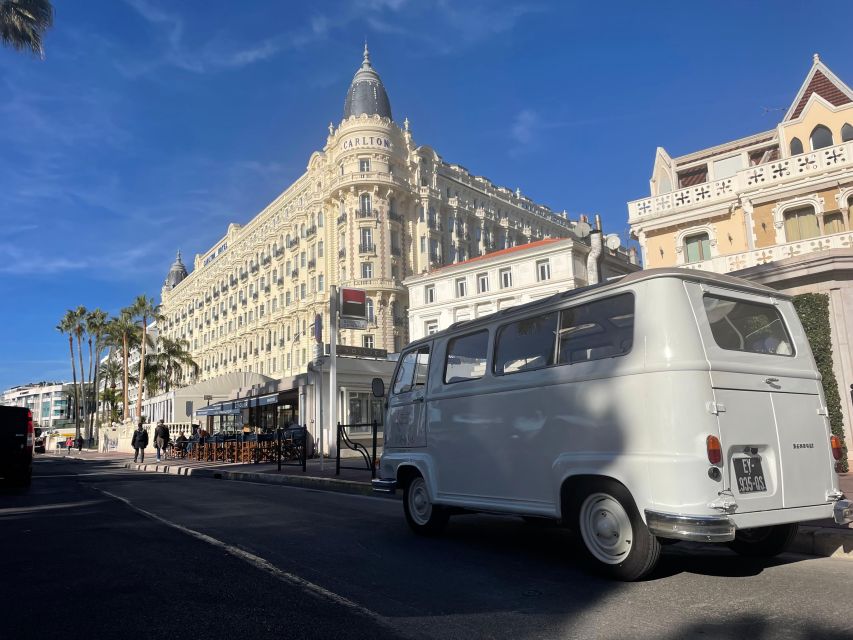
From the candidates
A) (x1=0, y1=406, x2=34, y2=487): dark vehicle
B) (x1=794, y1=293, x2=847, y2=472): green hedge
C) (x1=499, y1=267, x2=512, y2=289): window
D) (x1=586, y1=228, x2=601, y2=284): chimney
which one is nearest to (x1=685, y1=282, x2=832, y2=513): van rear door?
(x1=586, y1=228, x2=601, y2=284): chimney

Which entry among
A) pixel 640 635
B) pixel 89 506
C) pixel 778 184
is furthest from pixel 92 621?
pixel 778 184

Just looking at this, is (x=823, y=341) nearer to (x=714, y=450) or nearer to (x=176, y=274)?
(x=714, y=450)

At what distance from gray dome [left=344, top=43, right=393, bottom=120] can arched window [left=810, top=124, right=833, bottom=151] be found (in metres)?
38.6

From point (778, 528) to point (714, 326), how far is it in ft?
6.57

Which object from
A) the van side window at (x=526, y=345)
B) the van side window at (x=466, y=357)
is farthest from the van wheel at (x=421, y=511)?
the van side window at (x=526, y=345)

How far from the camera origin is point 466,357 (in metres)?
6.80

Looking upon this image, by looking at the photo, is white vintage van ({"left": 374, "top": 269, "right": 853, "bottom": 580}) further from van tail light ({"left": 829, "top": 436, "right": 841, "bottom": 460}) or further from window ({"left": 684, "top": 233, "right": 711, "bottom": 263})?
window ({"left": 684, "top": 233, "right": 711, "bottom": 263})

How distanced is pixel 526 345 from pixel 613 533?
1851 mm

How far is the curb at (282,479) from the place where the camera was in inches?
507

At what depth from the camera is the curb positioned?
1289 cm

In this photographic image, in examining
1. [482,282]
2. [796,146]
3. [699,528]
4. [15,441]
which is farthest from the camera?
[482,282]

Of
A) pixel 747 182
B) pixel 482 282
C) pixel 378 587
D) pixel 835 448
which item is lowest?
pixel 378 587

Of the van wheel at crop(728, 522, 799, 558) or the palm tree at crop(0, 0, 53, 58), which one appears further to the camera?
the palm tree at crop(0, 0, 53, 58)

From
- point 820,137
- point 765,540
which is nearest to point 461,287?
point 820,137
